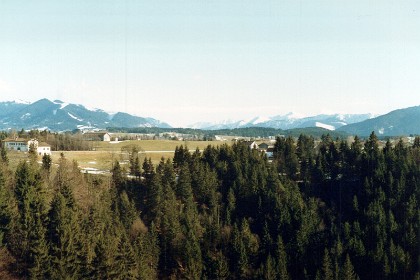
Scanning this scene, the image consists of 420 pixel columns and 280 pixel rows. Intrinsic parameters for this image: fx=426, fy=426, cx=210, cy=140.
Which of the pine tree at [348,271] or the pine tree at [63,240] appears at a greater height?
the pine tree at [63,240]

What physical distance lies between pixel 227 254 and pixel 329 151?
139 feet

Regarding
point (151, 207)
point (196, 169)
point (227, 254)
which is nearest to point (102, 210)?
point (151, 207)

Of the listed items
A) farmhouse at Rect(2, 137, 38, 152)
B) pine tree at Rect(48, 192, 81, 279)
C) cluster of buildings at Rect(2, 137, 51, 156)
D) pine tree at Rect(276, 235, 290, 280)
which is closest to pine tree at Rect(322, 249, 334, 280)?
pine tree at Rect(276, 235, 290, 280)

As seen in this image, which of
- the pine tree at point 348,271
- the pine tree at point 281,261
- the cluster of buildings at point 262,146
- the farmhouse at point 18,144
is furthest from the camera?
the cluster of buildings at point 262,146

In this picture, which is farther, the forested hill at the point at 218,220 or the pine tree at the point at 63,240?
the forested hill at the point at 218,220

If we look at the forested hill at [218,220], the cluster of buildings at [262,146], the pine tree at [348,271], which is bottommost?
the pine tree at [348,271]

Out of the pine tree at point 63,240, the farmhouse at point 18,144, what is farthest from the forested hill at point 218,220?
the farmhouse at point 18,144

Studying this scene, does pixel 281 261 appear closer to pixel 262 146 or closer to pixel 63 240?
pixel 63 240

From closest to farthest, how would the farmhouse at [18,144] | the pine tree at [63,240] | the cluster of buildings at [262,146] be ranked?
the pine tree at [63,240], the farmhouse at [18,144], the cluster of buildings at [262,146]

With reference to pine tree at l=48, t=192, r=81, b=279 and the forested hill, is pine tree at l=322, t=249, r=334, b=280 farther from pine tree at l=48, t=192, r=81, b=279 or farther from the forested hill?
pine tree at l=48, t=192, r=81, b=279

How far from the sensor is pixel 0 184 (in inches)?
2228

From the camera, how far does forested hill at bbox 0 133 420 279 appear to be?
52.2m

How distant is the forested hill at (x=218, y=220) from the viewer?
171 feet

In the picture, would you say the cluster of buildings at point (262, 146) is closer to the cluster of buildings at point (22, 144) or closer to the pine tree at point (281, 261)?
the pine tree at point (281, 261)
